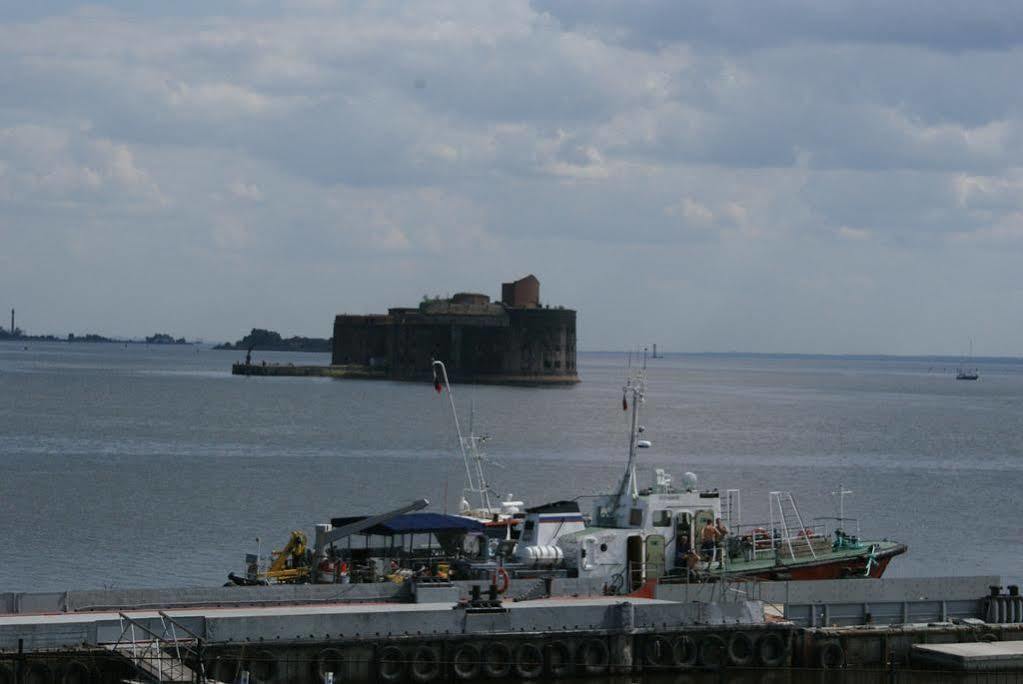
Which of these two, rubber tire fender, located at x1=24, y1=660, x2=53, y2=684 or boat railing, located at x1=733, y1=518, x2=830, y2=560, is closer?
rubber tire fender, located at x1=24, y1=660, x2=53, y2=684

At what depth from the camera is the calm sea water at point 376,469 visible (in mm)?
57062

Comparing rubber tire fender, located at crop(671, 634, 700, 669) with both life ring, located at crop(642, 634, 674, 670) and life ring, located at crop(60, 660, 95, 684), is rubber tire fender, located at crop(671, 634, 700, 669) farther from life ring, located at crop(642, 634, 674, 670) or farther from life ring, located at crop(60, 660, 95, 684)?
life ring, located at crop(60, 660, 95, 684)

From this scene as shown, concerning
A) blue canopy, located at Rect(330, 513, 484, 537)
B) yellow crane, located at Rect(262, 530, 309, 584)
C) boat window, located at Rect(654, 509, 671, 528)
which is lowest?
yellow crane, located at Rect(262, 530, 309, 584)

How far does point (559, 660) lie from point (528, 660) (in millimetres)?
644

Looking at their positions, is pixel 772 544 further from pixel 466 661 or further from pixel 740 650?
pixel 466 661

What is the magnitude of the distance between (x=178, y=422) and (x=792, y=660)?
101120mm

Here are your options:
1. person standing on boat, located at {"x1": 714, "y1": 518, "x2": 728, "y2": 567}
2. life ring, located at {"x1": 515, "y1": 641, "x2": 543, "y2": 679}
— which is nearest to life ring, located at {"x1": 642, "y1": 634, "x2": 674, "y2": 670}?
life ring, located at {"x1": 515, "y1": 641, "x2": 543, "y2": 679}

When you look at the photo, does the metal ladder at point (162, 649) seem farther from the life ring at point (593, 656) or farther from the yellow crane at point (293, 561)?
the life ring at point (593, 656)

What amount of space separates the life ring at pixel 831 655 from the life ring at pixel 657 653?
349cm

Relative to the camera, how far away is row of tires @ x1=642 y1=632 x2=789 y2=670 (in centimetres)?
3234

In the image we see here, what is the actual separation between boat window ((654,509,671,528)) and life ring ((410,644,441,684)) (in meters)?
7.83

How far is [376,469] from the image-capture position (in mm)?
86438

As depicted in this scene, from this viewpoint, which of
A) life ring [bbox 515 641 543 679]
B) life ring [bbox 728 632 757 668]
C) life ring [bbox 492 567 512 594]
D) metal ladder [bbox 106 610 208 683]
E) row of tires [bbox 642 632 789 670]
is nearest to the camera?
metal ladder [bbox 106 610 208 683]

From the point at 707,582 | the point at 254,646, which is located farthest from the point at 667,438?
the point at 254,646
